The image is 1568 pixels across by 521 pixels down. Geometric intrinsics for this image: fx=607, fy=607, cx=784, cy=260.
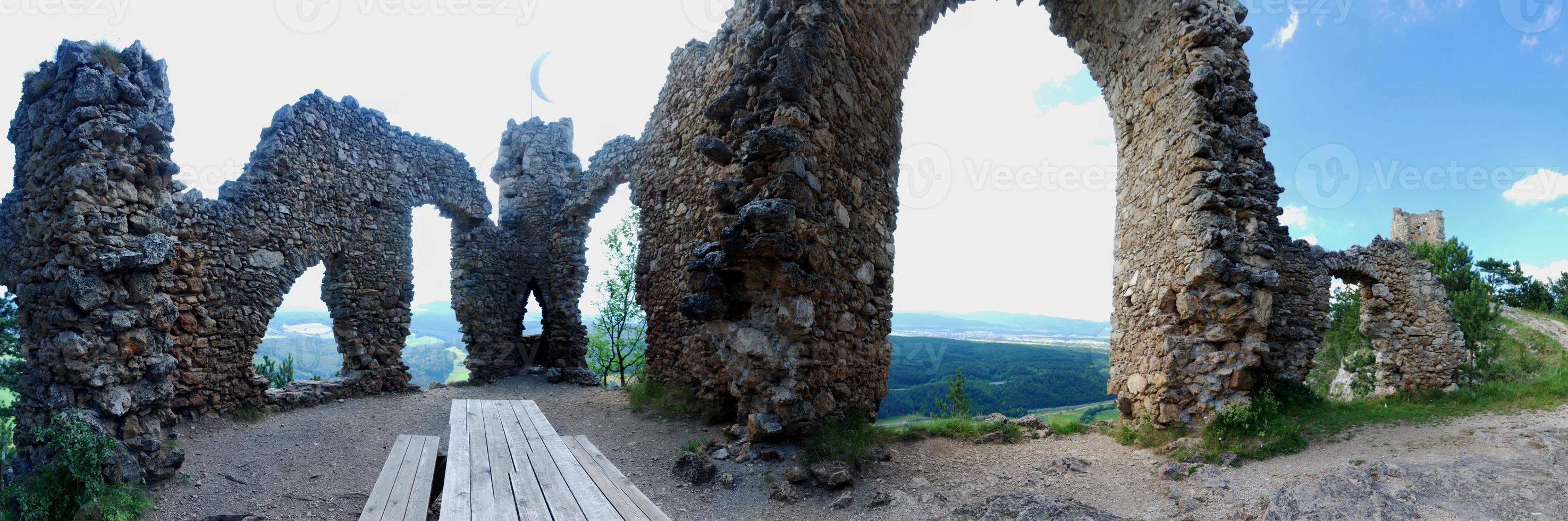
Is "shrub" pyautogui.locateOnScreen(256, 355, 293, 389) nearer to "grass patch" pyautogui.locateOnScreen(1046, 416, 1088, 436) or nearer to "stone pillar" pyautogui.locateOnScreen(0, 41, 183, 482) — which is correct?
"stone pillar" pyautogui.locateOnScreen(0, 41, 183, 482)

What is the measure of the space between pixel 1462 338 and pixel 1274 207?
29.3ft

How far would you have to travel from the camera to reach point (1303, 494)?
414 cm

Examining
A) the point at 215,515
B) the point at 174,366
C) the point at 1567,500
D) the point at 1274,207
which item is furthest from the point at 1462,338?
the point at 174,366

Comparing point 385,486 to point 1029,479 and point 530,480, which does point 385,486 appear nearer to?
point 530,480

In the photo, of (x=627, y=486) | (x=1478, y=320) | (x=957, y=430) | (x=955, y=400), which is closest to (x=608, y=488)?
(x=627, y=486)

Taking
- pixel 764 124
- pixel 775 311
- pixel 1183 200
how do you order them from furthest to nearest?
pixel 1183 200 < pixel 764 124 < pixel 775 311

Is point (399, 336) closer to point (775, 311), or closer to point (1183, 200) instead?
point (775, 311)

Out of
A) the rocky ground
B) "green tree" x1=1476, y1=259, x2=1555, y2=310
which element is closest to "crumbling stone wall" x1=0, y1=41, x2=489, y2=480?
the rocky ground

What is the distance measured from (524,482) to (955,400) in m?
7.59

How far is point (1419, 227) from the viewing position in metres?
22.5

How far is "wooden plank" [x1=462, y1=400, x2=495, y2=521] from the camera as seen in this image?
8.90 feet

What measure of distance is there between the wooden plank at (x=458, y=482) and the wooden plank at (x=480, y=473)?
19mm

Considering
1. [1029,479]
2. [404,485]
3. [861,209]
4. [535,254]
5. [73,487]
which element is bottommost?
[1029,479]

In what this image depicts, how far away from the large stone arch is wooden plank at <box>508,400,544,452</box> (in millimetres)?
1579
